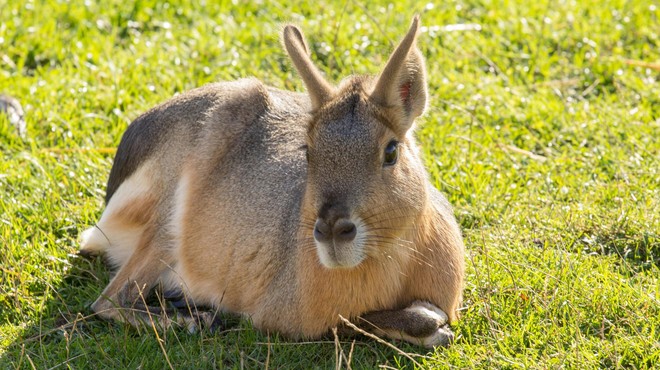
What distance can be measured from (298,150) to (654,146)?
230 cm

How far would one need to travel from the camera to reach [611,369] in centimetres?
418

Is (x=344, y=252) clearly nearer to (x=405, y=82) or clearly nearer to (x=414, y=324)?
(x=414, y=324)

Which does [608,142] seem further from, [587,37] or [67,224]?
[67,224]

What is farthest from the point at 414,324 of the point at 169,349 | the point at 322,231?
the point at 169,349

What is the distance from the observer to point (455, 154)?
6238 millimetres

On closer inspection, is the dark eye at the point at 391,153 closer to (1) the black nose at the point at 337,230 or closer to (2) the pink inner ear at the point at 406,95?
(2) the pink inner ear at the point at 406,95

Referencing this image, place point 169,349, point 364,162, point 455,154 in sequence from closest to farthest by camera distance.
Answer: point 364,162, point 169,349, point 455,154

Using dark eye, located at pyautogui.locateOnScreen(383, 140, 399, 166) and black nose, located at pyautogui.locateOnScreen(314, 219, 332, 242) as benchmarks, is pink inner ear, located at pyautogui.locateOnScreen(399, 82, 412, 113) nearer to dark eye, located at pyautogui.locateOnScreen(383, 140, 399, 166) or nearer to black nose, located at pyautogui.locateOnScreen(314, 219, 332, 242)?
dark eye, located at pyautogui.locateOnScreen(383, 140, 399, 166)

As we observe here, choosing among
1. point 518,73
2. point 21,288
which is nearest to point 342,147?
point 21,288

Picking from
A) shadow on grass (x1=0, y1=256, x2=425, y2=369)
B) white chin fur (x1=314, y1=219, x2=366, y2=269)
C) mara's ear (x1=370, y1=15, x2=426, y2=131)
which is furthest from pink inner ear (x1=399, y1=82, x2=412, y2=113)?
shadow on grass (x1=0, y1=256, x2=425, y2=369)

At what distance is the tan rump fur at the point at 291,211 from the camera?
409 cm

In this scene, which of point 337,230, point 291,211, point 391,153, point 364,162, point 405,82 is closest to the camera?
point 337,230

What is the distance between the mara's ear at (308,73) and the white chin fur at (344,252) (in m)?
0.62

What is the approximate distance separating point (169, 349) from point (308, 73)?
50.0 inches
